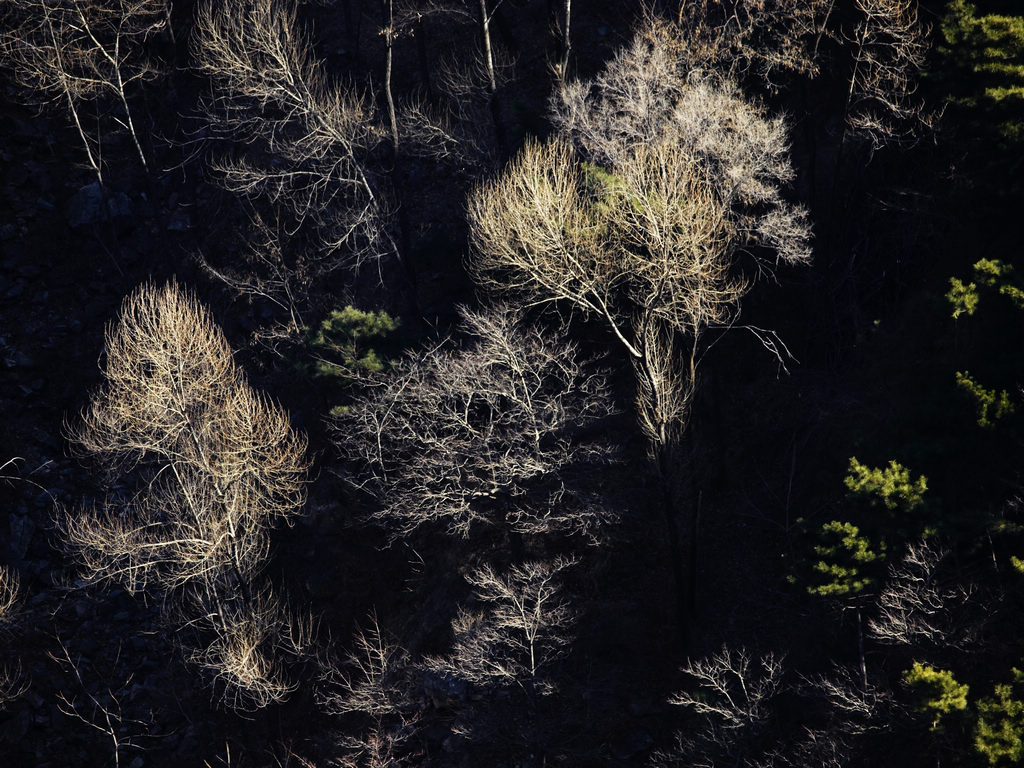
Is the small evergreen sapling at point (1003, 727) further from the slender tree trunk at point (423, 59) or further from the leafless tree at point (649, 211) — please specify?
the slender tree trunk at point (423, 59)

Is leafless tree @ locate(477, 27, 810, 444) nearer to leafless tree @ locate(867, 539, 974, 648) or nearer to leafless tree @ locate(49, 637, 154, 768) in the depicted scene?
leafless tree @ locate(867, 539, 974, 648)

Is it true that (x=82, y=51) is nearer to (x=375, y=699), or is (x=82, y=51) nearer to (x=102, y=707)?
(x=102, y=707)

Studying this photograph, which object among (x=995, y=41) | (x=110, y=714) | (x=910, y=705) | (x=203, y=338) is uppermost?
(x=995, y=41)

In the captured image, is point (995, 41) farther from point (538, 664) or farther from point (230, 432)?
point (230, 432)

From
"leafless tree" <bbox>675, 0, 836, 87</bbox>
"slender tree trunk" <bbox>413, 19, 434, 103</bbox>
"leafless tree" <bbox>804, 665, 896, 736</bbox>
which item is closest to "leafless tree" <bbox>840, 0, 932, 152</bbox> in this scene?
"leafless tree" <bbox>675, 0, 836, 87</bbox>

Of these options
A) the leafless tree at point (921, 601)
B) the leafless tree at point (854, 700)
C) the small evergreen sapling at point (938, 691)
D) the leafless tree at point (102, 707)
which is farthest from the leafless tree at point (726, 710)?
the leafless tree at point (102, 707)

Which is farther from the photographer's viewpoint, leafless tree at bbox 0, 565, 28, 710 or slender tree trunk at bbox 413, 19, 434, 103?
slender tree trunk at bbox 413, 19, 434, 103

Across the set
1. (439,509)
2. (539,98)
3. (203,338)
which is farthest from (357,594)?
(539,98)
